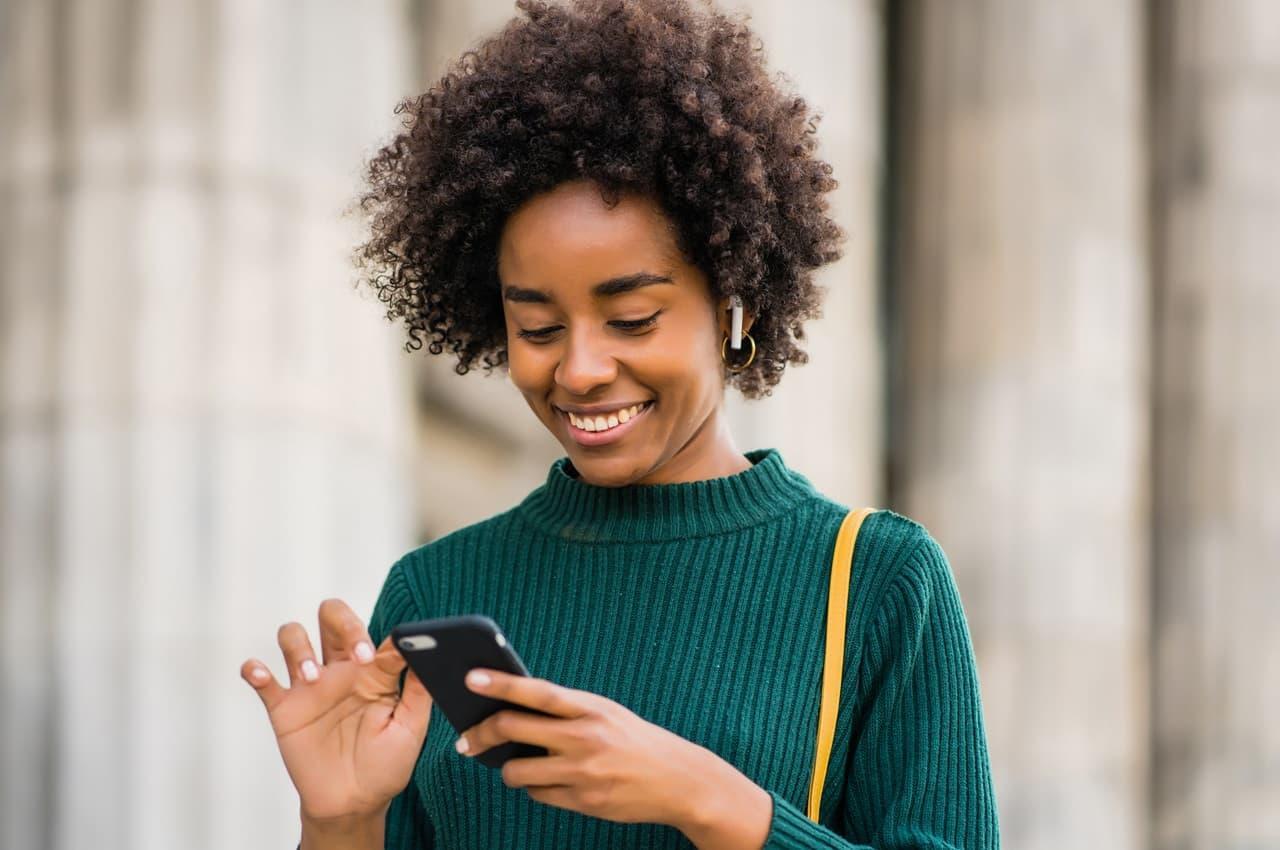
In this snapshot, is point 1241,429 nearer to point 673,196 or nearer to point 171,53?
point 171,53

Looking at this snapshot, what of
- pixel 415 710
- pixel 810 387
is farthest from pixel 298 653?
pixel 810 387

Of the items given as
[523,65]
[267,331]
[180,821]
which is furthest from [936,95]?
[523,65]

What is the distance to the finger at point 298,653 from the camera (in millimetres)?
2074

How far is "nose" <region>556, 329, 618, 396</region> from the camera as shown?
2.14m

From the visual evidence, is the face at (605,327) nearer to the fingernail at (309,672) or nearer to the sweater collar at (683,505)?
the sweater collar at (683,505)

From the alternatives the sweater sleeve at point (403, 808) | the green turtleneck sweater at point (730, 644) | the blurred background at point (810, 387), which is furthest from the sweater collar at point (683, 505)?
the blurred background at point (810, 387)

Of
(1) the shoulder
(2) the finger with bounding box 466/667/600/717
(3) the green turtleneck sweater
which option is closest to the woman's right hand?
(3) the green turtleneck sweater

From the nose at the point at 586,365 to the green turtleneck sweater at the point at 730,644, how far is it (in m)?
0.28

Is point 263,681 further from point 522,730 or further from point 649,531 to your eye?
point 649,531

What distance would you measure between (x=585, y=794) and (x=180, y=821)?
8.64ft

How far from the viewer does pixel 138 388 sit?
4.27 metres

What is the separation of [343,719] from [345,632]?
11cm

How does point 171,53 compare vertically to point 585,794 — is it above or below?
above

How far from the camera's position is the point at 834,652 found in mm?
2199
